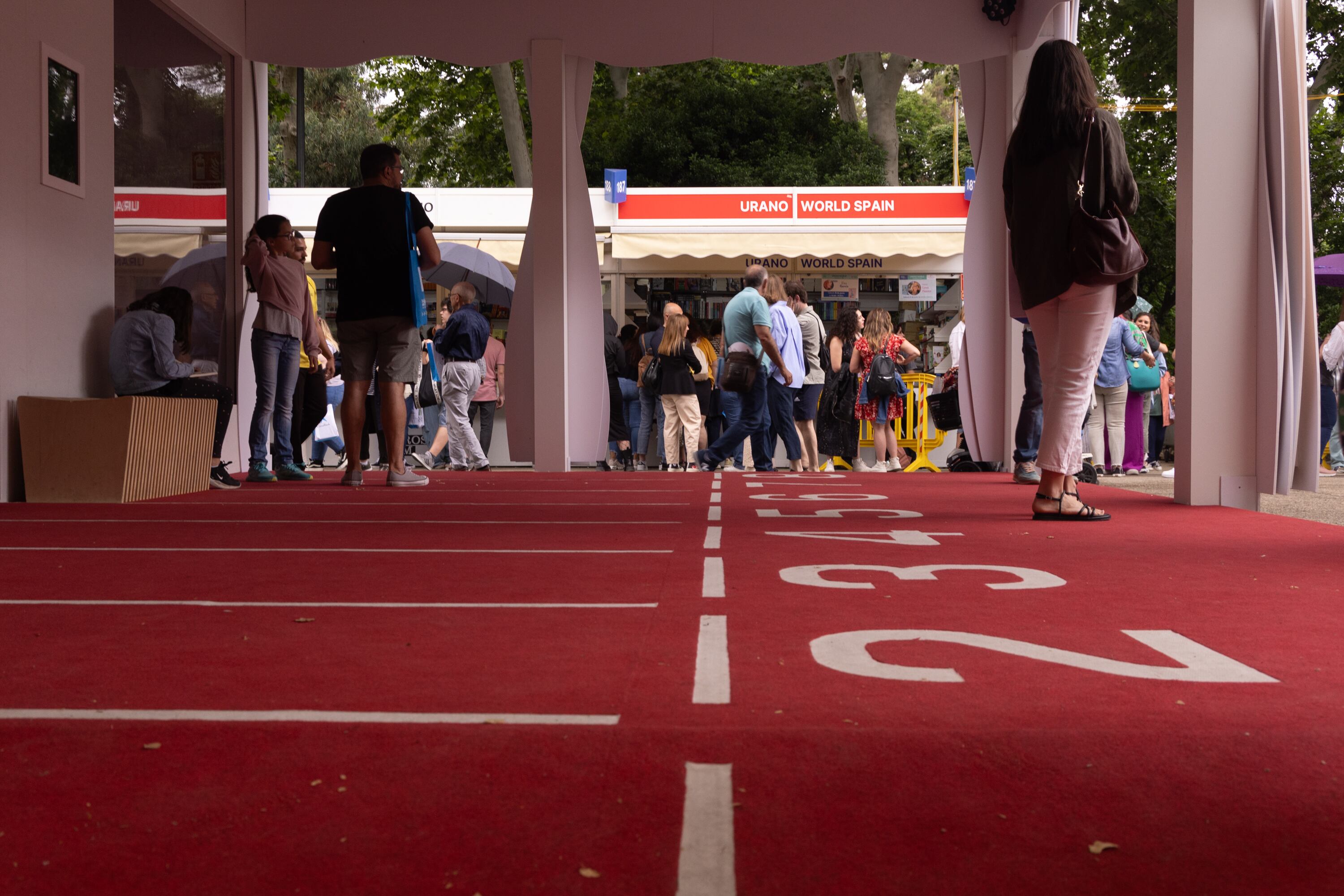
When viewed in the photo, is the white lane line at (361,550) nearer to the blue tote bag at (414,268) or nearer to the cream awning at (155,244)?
the blue tote bag at (414,268)

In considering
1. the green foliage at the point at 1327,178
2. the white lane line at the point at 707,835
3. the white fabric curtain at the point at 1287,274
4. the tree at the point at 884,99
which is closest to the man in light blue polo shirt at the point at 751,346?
the white fabric curtain at the point at 1287,274

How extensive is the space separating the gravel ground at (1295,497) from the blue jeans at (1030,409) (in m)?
0.73

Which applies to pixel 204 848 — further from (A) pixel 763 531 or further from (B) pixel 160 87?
(B) pixel 160 87

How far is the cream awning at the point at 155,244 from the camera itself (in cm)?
873

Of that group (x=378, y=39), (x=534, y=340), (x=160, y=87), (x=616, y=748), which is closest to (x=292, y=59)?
(x=378, y=39)

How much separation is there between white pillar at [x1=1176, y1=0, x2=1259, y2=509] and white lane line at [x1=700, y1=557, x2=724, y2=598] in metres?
3.62

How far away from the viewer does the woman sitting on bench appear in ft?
26.3

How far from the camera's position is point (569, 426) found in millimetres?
11477

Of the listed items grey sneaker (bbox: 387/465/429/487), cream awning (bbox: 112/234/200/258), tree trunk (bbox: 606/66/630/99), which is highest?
tree trunk (bbox: 606/66/630/99)

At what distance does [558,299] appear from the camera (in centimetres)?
1123

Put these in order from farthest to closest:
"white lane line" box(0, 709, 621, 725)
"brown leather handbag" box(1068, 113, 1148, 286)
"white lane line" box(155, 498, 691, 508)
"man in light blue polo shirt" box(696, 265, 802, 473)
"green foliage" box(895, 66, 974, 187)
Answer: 1. "green foliage" box(895, 66, 974, 187)
2. "man in light blue polo shirt" box(696, 265, 802, 473)
3. "white lane line" box(155, 498, 691, 508)
4. "brown leather handbag" box(1068, 113, 1148, 286)
5. "white lane line" box(0, 709, 621, 725)

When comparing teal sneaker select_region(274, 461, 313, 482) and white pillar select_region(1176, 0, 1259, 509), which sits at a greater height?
white pillar select_region(1176, 0, 1259, 509)

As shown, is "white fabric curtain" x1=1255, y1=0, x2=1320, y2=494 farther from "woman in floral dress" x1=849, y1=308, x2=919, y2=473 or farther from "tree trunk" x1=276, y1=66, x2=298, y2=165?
"tree trunk" x1=276, y1=66, x2=298, y2=165

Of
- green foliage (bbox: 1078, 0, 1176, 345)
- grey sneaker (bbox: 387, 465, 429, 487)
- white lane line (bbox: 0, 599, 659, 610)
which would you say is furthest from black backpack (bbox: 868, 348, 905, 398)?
white lane line (bbox: 0, 599, 659, 610)
